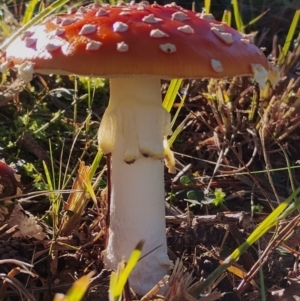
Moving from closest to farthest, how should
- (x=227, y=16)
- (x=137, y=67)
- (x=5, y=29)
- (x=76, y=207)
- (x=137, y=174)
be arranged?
(x=137, y=67) < (x=137, y=174) < (x=76, y=207) < (x=227, y=16) < (x=5, y=29)

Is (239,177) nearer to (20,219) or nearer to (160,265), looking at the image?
(160,265)

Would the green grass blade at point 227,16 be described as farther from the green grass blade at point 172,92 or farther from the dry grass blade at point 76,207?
the dry grass blade at point 76,207

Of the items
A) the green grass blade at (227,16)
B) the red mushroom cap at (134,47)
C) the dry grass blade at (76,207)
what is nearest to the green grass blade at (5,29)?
the green grass blade at (227,16)

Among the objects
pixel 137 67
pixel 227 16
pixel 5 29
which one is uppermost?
pixel 137 67

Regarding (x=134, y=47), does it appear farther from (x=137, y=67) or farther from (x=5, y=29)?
(x=5, y=29)

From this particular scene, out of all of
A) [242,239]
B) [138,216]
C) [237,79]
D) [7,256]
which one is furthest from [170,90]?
[237,79]

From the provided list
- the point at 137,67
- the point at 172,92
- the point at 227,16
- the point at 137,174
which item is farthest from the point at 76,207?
the point at 227,16

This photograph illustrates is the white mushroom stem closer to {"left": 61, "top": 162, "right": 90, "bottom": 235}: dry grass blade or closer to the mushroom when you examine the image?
the mushroom

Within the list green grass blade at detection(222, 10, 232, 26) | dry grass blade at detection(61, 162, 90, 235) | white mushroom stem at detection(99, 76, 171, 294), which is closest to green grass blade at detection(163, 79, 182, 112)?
white mushroom stem at detection(99, 76, 171, 294)
